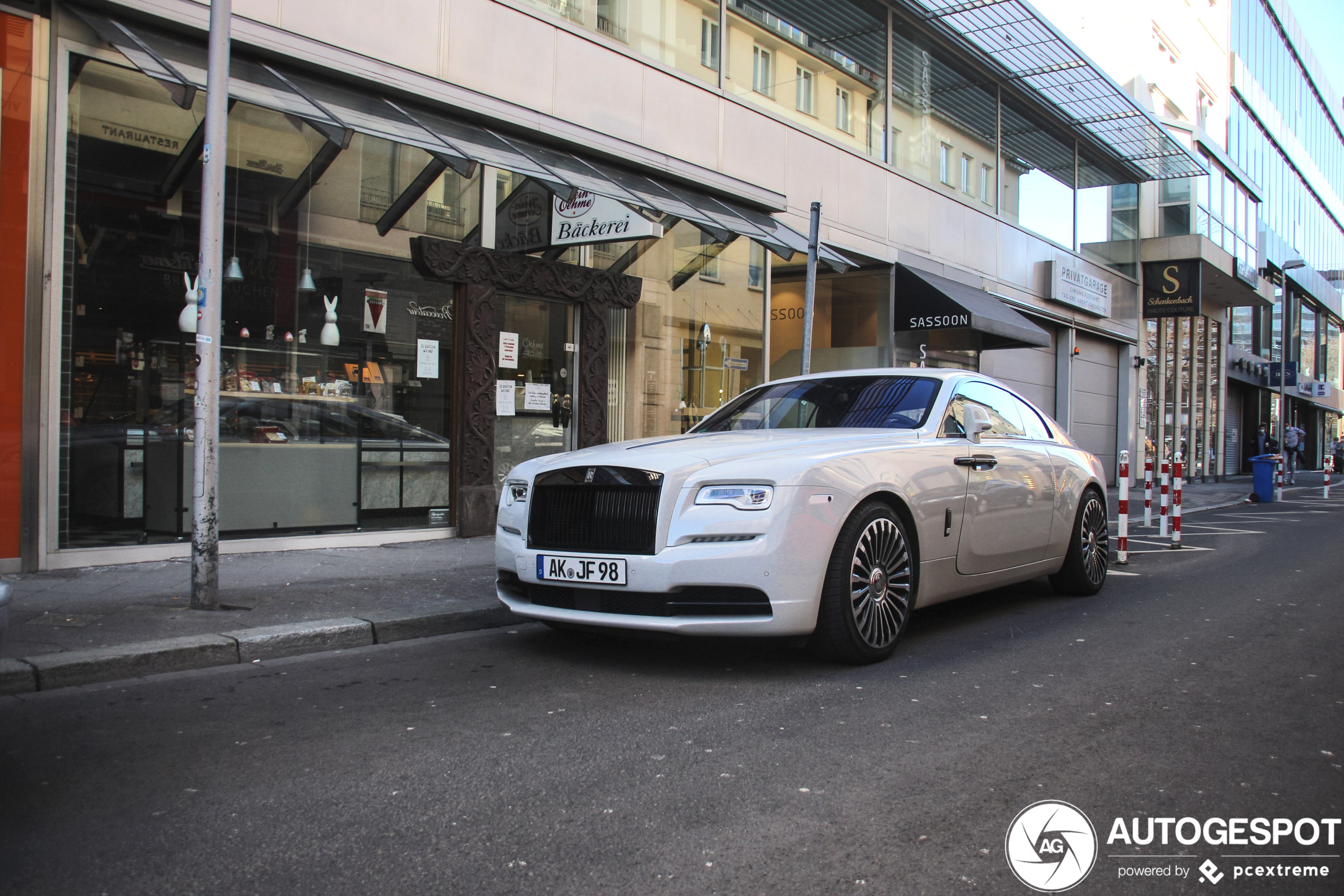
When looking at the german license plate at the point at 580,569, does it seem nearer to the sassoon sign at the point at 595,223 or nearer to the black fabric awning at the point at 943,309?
the sassoon sign at the point at 595,223

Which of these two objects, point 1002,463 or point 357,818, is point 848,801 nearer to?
point 357,818

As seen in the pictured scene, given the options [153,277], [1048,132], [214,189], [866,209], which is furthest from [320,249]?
[1048,132]

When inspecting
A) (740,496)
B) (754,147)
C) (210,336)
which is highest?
(754,147)

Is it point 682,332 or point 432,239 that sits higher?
point 432,239

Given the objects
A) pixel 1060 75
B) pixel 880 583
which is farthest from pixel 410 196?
pixel 1060 75

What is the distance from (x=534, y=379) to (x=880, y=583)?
6.44 metres

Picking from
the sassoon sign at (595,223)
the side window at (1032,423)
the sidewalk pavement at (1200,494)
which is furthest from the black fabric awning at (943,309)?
the side window at (1032,423)

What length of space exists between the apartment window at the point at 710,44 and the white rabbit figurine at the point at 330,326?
6.08 metres

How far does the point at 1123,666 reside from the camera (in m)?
4.93

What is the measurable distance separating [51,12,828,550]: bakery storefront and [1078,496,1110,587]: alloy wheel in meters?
5.13

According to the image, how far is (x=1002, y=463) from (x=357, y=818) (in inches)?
179

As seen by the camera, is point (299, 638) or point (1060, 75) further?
point (1060, 75)

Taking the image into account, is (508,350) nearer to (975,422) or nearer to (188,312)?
(188,312)

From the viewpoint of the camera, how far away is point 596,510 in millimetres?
4738
